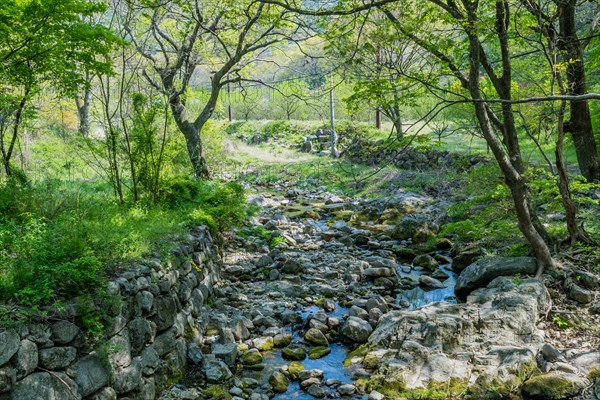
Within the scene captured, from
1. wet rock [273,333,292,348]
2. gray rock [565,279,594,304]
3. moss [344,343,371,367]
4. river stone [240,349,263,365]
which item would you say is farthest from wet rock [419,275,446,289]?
river stone [240,349,263,365]

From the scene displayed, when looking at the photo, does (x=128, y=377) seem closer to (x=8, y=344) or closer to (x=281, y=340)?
(x=8, y=344)

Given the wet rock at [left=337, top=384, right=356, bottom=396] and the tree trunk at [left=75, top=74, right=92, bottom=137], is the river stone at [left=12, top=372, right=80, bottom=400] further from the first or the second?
the tree trunk at [left=75, top=74, right=92, bottom=137]

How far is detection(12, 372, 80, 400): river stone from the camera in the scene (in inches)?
127

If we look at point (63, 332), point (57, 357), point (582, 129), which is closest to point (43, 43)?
point (63, 332)

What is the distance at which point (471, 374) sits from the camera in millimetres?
4629

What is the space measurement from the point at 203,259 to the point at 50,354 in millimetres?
3488

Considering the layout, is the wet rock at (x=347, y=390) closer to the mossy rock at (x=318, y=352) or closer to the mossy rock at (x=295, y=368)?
the mossy rock at (x=295, y=368)

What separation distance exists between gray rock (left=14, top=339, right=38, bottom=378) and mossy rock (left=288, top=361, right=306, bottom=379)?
270cm

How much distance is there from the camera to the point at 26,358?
330 centimetres

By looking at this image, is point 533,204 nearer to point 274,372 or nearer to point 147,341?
point 274,372

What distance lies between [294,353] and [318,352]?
0.99 ft

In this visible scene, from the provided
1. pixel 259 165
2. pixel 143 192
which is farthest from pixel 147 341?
pixel 259 165

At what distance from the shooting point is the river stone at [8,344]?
3137 millimetres

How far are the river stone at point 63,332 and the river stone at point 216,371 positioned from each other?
5.56ft
